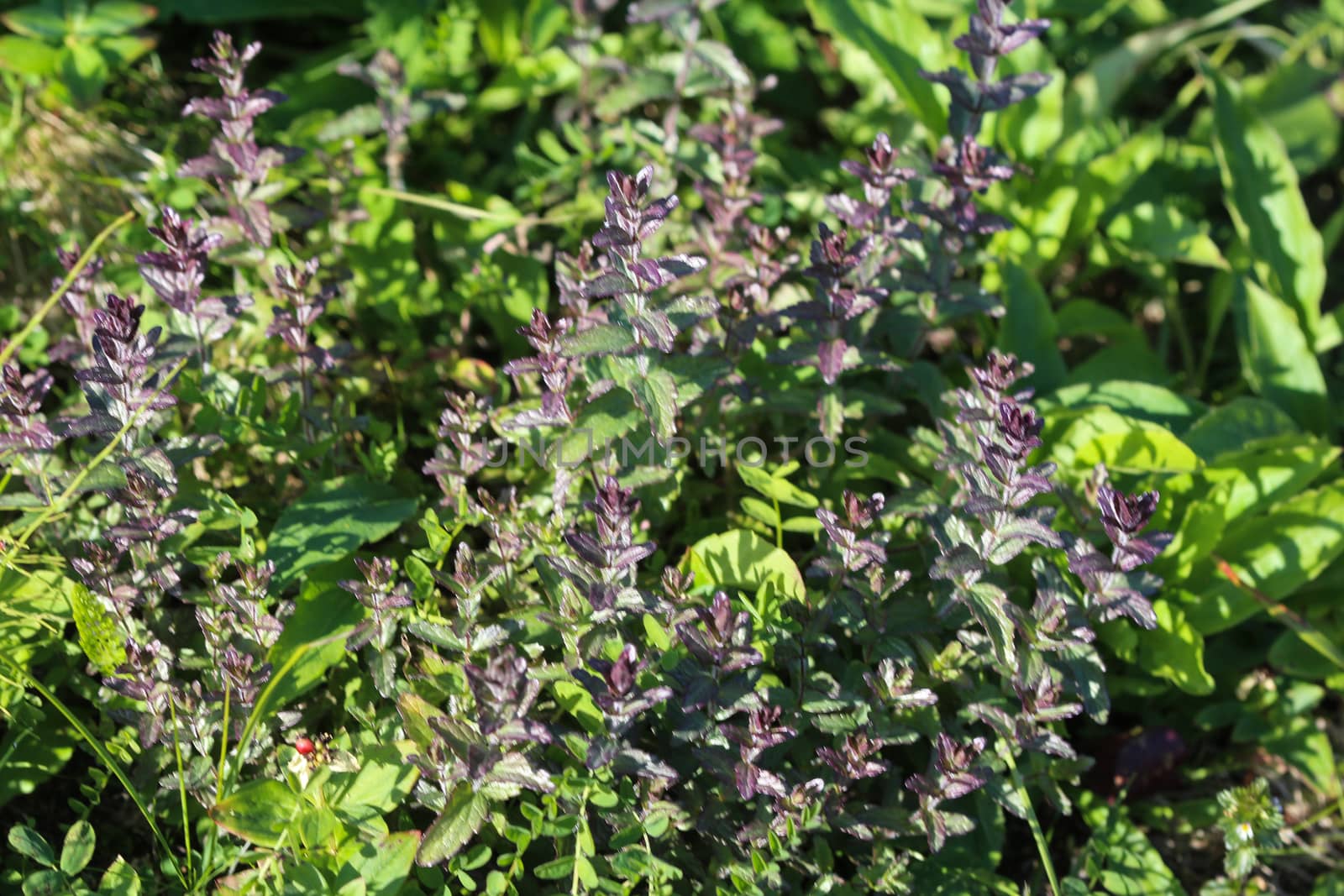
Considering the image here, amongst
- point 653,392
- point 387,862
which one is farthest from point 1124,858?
point 387,862

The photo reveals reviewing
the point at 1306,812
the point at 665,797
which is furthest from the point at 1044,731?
the point at 1306,812

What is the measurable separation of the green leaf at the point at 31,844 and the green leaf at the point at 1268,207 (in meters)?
3.35

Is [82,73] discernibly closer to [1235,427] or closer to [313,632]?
[313,632]

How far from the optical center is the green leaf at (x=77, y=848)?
2098 millimetres

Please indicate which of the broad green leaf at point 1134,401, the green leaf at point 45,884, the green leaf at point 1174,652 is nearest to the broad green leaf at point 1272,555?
the green leaf at point 1174,652

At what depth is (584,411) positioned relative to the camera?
2.35m

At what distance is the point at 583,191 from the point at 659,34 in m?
0.79

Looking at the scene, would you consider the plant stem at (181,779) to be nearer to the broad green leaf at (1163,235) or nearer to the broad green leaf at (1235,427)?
the broad green leaf at (1235,427)

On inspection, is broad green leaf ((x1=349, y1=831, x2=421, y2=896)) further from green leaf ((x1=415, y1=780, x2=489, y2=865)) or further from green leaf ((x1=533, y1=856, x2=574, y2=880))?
green leaf ((x1=533, y1=856, x2=574, y2=880))

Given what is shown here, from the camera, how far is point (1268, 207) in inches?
134

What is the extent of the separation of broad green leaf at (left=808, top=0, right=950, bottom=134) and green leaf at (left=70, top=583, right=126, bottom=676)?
8.17 ft

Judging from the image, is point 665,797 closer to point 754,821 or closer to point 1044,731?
point 754,821

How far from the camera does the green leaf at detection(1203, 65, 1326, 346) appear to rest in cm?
336

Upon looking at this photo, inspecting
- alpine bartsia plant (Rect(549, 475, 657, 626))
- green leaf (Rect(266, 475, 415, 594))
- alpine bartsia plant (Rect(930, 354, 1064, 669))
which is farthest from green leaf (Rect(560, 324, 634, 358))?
alpine bartsia plant (Rect(930, 354, 1064, 669))
